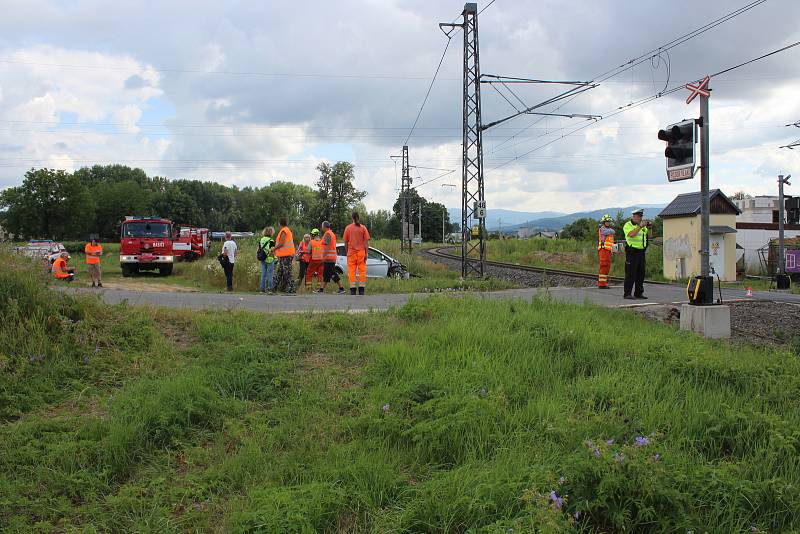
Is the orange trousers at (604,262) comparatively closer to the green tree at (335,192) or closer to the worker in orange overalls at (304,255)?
the worker in orange overalls at (304,255)

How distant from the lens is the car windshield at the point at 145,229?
2744cm

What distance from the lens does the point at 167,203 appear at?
102 metres

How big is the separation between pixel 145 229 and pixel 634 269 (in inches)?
906

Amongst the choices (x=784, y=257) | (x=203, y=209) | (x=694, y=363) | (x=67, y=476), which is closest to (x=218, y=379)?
(x=67, y=476)

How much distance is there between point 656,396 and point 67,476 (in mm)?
4770

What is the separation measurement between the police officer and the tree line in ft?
146

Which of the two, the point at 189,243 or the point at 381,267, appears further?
the point at 189,243

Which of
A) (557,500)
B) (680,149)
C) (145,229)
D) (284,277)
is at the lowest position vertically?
(557,500)

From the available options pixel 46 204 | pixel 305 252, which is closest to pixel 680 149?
pixel 305 252

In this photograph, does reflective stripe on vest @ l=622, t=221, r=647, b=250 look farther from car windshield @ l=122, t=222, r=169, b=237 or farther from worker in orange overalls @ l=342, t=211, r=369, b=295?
car windshield @ l=122, t=222, r=169, b=237

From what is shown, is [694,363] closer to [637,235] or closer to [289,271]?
[637,235]

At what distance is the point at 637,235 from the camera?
12.4m

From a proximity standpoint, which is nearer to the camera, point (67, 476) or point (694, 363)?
point (67, 476)

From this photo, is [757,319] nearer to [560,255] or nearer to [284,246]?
[284,246]
